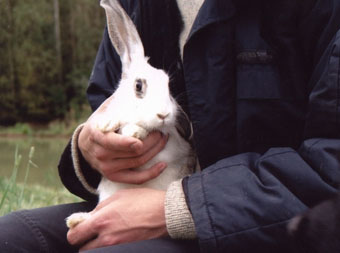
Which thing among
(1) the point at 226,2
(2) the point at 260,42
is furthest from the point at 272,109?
(1) the point at 226,2

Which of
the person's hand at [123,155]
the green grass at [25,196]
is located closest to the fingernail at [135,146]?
the person's hand at [123,155]

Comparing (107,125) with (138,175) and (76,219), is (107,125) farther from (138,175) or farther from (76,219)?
(76,219)

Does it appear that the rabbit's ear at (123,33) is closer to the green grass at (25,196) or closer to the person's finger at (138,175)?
the person's finger at (138,175)

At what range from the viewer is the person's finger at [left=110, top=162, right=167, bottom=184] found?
4.49ft

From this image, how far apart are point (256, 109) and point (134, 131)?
35cm

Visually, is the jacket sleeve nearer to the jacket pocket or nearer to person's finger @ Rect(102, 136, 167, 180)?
the jacket pocket

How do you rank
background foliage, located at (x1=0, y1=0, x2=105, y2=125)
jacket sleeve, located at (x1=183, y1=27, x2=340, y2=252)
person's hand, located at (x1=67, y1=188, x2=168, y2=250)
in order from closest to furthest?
jacket sleeve, located at (x1=183, y1=27, x2=340, y2=252)
person's hand, located at (x1=67, y1=188, x2=168, y2=250)
background foliage, located at (x1=0, y1=0, x2=105, y2=125)

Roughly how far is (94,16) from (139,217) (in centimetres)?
1692

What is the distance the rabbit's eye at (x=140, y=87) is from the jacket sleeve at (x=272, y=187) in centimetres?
41

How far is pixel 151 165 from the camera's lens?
142 cm

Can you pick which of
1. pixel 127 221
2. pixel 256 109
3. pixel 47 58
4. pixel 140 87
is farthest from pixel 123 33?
pixel 47 58

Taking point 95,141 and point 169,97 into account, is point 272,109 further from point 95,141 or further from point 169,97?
point 95,141

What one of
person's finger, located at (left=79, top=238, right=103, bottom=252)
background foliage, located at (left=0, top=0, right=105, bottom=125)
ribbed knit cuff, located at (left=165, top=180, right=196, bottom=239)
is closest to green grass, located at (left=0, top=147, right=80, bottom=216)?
person's finger, located at (left=79, top=238, right=103, bottom=252)

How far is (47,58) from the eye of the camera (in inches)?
635
